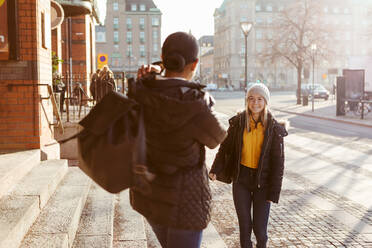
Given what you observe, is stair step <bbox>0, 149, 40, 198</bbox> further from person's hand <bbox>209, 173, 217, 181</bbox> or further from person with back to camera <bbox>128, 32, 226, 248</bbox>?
person with back to camera <bbox>128, 32, 226, 248</bbox>

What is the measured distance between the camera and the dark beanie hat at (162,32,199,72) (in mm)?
2436

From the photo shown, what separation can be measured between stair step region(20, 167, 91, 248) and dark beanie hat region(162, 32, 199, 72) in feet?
6.66

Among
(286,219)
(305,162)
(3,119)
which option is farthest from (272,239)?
(305,162)

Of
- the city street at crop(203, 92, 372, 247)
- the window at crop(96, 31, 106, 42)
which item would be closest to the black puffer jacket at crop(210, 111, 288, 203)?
the city street at crop(203, 92, 372, 247)

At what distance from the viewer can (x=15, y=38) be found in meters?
6.55

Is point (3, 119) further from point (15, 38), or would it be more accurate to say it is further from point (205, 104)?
point (205, 104)

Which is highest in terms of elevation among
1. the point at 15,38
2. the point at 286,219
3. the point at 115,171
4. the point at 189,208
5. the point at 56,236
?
the point at 15,38

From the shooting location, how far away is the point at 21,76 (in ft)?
22.2

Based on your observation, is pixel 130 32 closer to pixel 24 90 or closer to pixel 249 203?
pixel 24 90

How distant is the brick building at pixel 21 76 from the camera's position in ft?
21.5

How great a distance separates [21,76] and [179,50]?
499cm

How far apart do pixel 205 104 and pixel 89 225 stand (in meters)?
2.89

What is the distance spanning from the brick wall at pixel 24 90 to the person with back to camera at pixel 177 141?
191 inches

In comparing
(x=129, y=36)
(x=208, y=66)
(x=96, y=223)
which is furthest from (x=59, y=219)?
(x=208, y=66)
